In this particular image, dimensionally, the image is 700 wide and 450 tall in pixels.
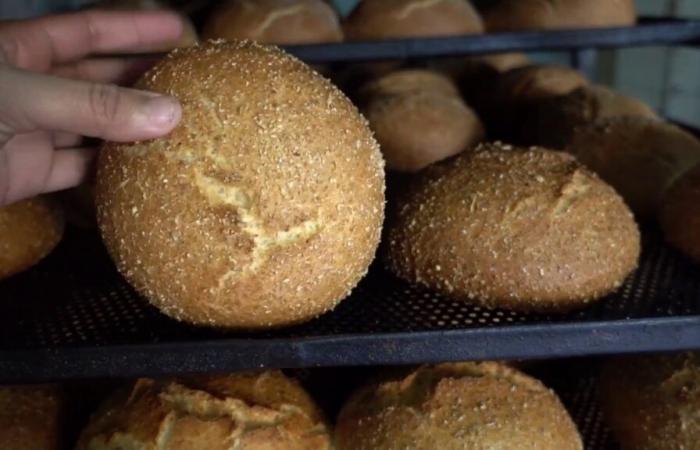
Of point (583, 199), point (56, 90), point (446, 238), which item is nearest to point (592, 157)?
point (583, 199)

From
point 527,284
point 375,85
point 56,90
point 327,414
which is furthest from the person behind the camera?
point 375,85

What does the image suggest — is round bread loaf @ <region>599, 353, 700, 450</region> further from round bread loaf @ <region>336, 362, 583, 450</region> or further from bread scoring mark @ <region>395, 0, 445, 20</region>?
bread scoring mark @ <region>395, 0, 445, 20</region>

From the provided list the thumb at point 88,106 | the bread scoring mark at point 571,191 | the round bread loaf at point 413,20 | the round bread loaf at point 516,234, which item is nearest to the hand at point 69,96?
the thumb at point 88,106

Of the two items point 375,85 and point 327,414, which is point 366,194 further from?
point 375,85

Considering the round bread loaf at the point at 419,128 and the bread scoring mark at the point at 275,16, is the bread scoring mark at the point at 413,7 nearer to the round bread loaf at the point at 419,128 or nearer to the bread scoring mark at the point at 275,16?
the bread scoring mark at the point at 275,16

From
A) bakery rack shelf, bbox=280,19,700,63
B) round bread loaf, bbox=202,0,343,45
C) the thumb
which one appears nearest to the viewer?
the thumb

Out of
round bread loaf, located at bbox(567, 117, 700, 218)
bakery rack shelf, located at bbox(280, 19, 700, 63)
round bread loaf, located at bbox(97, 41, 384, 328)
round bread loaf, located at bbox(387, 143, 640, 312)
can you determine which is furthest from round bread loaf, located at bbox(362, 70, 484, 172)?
round bread loaf, located at bbox(97, 41, 384, 328)
